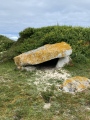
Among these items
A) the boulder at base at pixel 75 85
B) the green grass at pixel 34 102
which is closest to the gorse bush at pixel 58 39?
the boulder at base at pixel 75 85

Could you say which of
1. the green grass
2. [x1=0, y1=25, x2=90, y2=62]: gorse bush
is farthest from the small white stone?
[x1=0, y1=25, x2=90, y2=62]: gorse bush

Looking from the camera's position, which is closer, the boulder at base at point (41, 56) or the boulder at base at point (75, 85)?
the boulder at base at point (75, 85)

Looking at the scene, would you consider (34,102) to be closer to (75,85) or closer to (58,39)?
(75,85)

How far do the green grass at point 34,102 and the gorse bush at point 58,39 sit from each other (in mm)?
4396

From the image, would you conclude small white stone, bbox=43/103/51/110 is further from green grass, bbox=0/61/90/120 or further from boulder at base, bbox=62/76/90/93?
boulder at base, bbox=62/76/90/93

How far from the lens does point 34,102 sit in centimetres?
861

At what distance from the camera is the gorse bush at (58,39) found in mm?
15078

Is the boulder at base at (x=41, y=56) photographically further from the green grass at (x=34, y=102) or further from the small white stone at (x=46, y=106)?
the small white stone at (x=46, y=106)

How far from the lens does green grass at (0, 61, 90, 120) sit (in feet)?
25.5

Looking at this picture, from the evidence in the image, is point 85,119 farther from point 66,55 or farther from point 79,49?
point 79,49

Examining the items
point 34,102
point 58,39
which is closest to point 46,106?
point 34,102

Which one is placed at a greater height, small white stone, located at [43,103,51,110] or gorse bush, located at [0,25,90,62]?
gorse bush, located at [0,25,90,62]

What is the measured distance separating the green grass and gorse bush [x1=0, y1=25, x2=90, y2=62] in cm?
440

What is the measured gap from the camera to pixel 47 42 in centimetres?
1516
